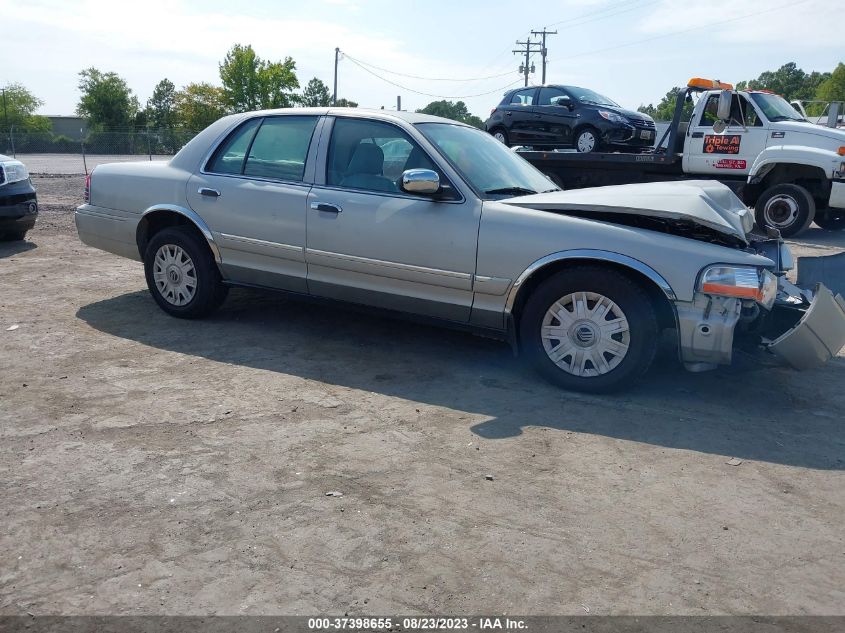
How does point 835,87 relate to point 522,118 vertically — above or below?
above

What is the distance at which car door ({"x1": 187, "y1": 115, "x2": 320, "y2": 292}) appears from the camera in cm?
560

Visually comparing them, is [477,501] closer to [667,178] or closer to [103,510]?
[103,510]

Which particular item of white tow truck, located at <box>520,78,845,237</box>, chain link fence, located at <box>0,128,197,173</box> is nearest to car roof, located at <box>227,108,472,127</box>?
white tow truck, located at <box>520,78,845,237</box>

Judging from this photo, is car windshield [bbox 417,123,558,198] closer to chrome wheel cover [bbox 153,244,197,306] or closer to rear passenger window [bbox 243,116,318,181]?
rear passenger window [bbox 243,116,318,181]

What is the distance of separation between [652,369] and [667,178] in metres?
8.09

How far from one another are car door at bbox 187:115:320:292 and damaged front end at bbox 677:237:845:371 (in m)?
2.72

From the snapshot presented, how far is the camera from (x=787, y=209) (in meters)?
12.1

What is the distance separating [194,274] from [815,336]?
438cm


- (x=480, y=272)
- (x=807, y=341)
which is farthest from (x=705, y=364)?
(x=480, y=272)

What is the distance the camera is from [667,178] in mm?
12578

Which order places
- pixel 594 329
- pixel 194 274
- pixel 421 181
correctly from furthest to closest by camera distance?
pixel 194 274 < pixel 421 181 < pixel 594 329

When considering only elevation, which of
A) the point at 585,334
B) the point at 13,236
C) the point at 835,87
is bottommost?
the point at 13,236

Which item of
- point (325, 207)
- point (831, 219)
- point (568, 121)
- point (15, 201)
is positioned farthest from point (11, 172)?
point (831, 219)

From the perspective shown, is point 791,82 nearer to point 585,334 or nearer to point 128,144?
point 128,144
